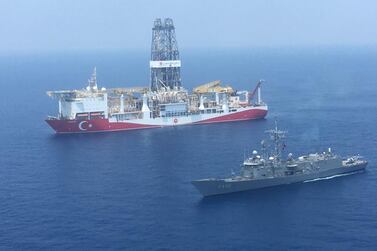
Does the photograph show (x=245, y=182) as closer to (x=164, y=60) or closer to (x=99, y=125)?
(x=99, y=125)

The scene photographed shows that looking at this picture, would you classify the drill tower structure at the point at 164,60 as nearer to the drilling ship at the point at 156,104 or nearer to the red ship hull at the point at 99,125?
the drilling ship at the point at 156,104

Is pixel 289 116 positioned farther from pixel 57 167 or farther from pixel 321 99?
pixel 57 167

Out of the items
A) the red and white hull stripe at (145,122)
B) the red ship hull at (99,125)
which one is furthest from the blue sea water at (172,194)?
the red and white hull stripe at (145,122)

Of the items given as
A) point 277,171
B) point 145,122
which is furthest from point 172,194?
point 145,122

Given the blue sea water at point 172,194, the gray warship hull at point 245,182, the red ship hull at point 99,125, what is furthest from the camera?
the red ship hull at point 99,125

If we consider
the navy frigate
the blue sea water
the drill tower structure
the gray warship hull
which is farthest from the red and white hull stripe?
the gray warship hull

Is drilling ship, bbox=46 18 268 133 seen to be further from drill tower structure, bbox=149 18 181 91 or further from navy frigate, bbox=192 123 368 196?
navy frigate, bbox=192 123 368 196
